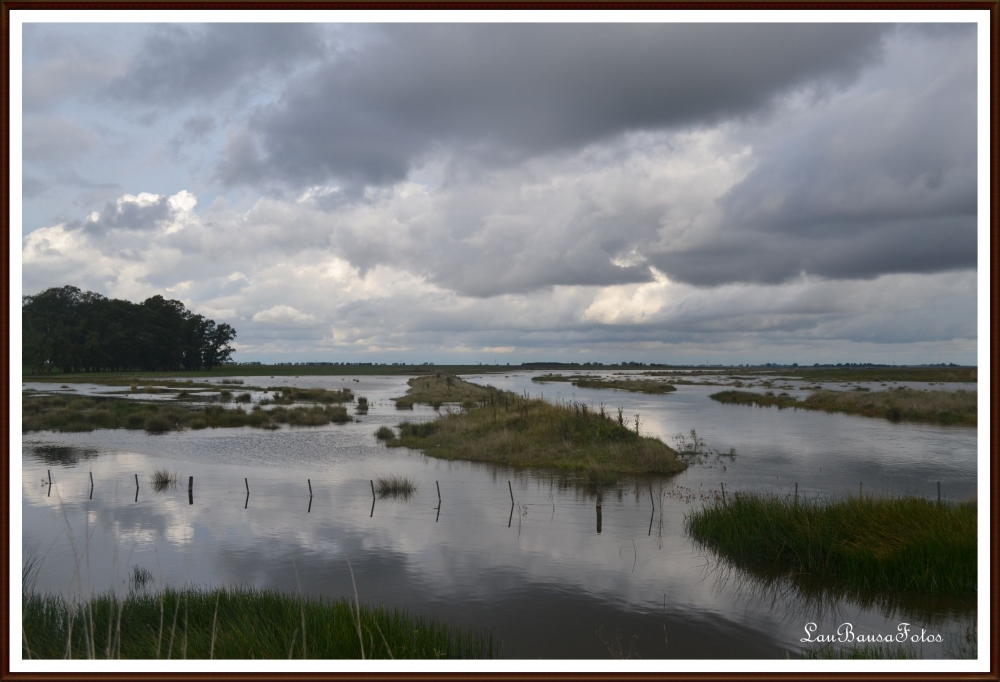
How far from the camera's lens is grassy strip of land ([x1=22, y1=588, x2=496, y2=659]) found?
10.2 meters

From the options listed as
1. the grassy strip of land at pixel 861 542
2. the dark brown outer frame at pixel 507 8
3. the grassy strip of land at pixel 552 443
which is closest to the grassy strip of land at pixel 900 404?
the grassy strip of land at pixel 552 443

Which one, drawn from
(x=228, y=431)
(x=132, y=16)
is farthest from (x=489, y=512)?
(x=228, y=431)

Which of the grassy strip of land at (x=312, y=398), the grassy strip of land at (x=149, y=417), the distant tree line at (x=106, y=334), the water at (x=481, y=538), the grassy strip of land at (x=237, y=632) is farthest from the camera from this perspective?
the distant tree line at (x=106, y=334)

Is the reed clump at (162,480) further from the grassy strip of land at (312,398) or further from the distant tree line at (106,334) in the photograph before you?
the distant tree line at (106,334)

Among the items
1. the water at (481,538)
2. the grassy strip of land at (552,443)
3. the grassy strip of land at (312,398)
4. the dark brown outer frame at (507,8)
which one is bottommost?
the grassy strip of land at (312,398)

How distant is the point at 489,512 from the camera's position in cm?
2522

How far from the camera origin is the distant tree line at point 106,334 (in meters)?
126

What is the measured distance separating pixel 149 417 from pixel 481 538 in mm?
44797

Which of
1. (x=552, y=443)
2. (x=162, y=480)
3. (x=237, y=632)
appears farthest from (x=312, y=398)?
(x=237, y=632)

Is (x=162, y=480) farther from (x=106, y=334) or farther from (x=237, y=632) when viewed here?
(x=106, y=334)

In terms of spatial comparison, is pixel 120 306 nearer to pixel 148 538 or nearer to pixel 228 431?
pixel 228 431

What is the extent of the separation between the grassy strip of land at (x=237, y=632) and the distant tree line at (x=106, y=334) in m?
127

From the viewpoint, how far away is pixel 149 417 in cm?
5456

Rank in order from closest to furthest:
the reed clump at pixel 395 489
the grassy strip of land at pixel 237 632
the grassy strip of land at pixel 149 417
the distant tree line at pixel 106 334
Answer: the grassy strip of land at pixel 237 632, the reed clump at pixel 395 489, the grassy strip of land at pixel 149 417, the distant tree line at pixel 106 334
